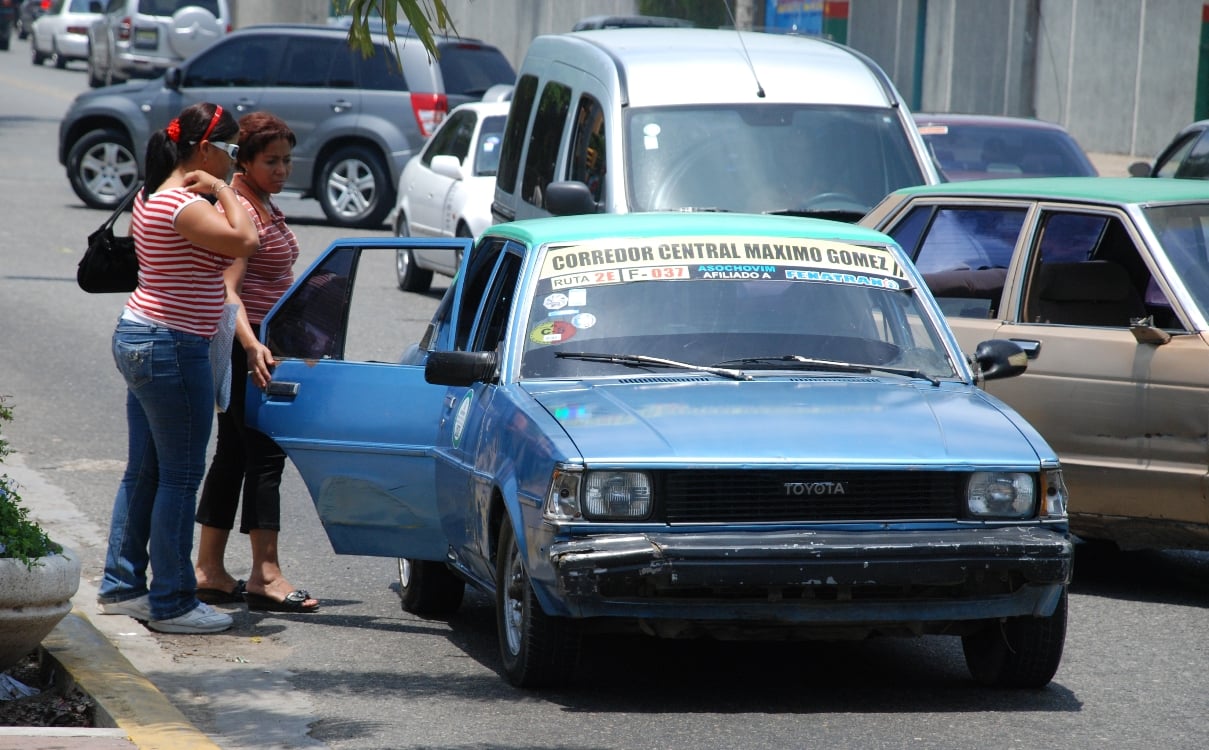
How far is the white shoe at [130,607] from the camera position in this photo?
6.87 meters

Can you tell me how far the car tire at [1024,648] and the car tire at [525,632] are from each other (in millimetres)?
1278

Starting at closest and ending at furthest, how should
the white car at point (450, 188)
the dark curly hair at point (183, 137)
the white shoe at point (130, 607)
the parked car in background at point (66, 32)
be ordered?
the dark curly hair at point (183, 137), the white shoe at point (130, 607), the white car at point (450, 188), the parked car in background at point (66, 32)

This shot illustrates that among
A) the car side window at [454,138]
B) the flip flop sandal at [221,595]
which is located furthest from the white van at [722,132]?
the car side window at [454,138]

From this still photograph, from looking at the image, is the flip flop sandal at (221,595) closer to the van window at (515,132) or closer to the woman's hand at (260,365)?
the woman's hand at (260,365)

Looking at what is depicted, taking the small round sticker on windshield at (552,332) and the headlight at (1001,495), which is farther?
the small round sticker on windshield at (552,332)

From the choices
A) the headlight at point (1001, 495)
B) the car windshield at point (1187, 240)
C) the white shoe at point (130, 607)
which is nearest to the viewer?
the headlight at point (1001, 495)

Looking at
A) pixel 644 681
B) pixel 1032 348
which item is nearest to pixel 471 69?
pixel 1032 348

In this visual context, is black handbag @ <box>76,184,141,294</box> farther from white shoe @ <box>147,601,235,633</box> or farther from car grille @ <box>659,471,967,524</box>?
car grille @ <box>659,471,967,524</box>

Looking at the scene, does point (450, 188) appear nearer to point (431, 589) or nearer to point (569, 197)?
point (569, 197)

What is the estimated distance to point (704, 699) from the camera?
5910mm

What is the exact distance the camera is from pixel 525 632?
5.76 meters

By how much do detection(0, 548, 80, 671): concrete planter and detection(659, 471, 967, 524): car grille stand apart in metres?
1.81

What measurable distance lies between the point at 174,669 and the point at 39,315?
351 inches

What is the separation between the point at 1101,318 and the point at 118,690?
13.9 ft
